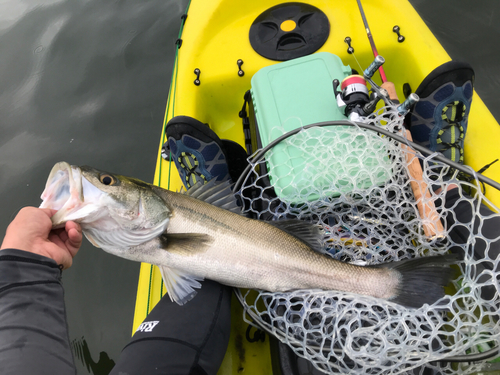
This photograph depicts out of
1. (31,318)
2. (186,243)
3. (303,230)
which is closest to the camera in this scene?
(31,318)

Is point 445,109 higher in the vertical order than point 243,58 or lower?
lower

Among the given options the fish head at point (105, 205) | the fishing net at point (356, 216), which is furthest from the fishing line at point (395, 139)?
the fish head at point (105, 205)

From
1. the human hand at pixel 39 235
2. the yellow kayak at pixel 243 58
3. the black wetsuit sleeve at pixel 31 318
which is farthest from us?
the yellow kayak at pixel 243 58

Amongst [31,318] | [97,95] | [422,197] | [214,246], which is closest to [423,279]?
[422,197]

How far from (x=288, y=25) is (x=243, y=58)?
60 centimetres

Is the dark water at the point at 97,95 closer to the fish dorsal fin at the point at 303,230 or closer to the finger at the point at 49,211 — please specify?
the finger at the point at 49,211

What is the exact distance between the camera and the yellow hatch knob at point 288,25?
3.27m

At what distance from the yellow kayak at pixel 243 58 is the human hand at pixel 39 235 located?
1074mm

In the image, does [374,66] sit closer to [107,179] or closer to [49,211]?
[107,179]

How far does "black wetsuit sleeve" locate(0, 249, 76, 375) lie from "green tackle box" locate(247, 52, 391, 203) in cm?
146

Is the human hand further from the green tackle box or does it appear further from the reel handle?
the reel handle

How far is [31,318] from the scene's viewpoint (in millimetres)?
1335

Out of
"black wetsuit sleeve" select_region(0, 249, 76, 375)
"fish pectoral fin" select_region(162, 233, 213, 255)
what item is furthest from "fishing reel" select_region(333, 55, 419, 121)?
"black wetsuit sleeve" select_region(0, 249, 76, 375)

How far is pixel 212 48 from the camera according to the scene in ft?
11.5
